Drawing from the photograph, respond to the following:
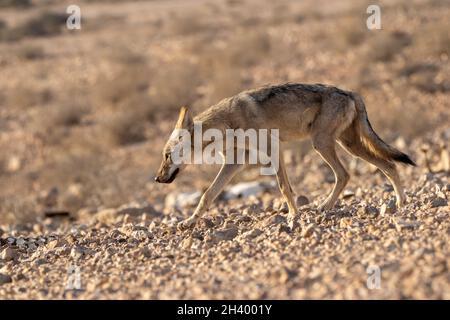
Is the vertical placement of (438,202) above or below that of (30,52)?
below

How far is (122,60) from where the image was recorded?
21.4 m

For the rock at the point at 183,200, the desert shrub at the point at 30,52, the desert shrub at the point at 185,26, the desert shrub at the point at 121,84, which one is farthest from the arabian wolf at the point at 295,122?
the desert shrub at the point at 185,26

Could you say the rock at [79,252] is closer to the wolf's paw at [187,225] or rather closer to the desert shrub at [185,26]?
the wolf's paw at [187,225]

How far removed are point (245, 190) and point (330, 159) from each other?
326 cm

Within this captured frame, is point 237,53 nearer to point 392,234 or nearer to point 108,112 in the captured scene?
point 108,112

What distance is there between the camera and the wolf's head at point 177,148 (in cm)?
716

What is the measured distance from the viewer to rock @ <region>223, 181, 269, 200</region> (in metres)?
10.4

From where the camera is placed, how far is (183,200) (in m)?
10.6

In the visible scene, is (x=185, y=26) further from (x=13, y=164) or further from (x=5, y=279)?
(x=5, y=279)

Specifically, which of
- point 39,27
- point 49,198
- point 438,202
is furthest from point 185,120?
point 39,27

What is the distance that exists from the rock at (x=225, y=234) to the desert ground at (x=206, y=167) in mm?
14

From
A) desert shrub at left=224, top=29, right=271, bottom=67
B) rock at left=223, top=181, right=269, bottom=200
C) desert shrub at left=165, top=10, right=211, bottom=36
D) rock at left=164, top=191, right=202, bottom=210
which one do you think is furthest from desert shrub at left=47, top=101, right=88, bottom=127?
desert shrub at left=165, top=10, right=211, bottom=36

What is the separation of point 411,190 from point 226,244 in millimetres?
2946

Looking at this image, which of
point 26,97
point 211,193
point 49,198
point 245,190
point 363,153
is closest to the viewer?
point 211,193
